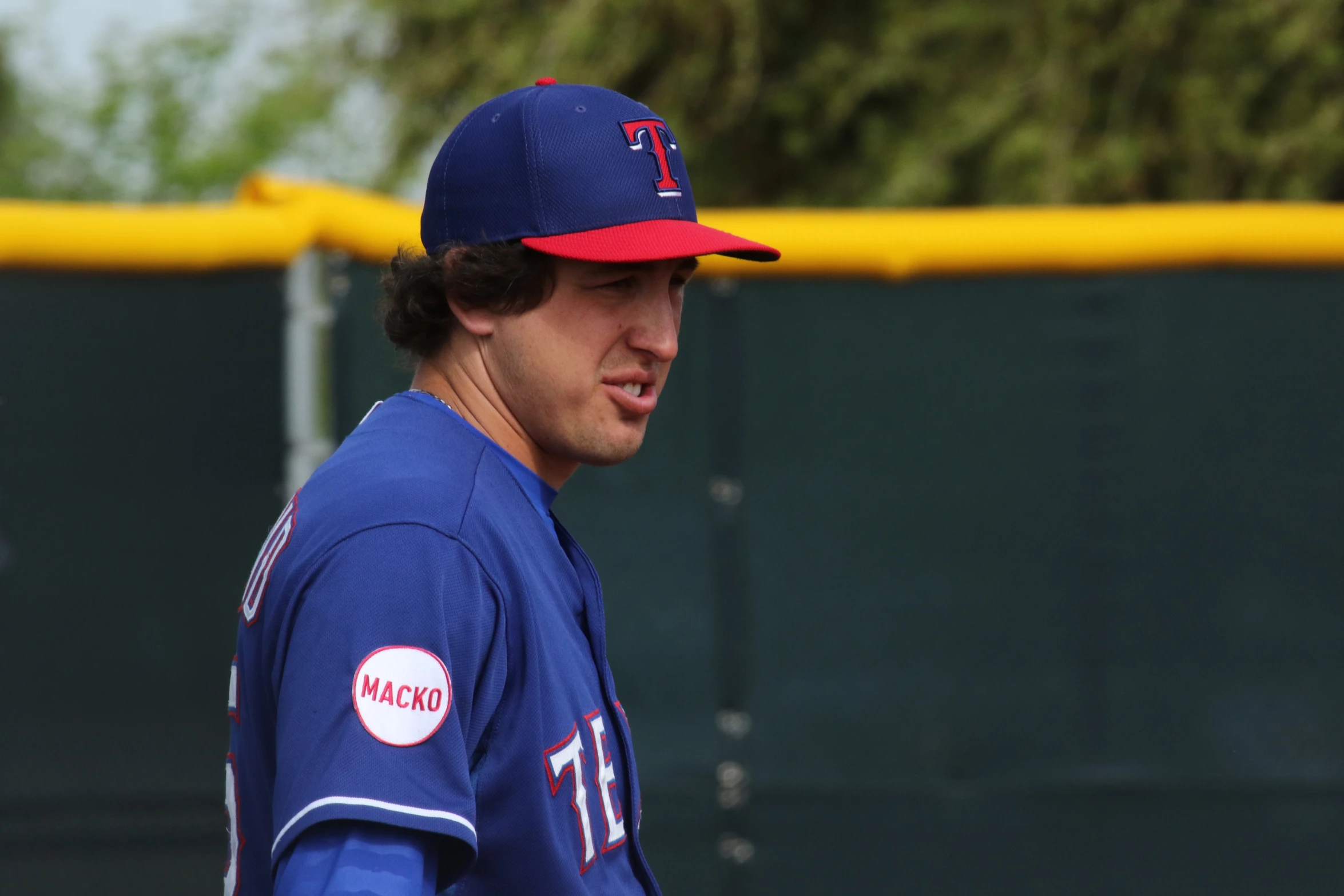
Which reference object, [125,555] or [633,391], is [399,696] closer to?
[633,391]

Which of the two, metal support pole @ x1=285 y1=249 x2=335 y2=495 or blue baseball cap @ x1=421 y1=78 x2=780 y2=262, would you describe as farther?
metal support pole @ x1=285 y1=249 x2=335 y2=495

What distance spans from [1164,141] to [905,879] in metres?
4.39

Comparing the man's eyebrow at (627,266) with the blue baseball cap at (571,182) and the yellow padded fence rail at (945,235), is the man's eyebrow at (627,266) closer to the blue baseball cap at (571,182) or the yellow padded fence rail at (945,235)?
the blue baseball cap at (571,182)

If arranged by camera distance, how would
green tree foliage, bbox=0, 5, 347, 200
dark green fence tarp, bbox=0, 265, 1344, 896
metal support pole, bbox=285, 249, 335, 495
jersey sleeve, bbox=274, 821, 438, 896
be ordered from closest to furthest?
jersey sleeve, bbox=274, 821, 438, 896, metal support pole, bbox=285, 249, 335, 495, dark green fence tarp, bbox=0, 265, 1344, 896, green tree foliage, bbox=0, 5, 347, 200

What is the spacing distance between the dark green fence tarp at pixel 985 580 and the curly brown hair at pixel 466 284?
1.98 m

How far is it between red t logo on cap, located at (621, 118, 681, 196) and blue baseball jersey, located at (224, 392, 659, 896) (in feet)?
1.23

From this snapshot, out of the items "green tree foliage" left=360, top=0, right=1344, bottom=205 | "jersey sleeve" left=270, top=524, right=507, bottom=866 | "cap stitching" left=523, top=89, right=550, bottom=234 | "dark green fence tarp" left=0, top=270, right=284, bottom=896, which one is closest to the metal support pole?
"dark green fence tarp" left=0, top=270, right=284, bottom=896

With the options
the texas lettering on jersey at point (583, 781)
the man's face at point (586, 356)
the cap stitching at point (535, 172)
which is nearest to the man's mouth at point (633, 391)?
the man's face at point (586, 356)

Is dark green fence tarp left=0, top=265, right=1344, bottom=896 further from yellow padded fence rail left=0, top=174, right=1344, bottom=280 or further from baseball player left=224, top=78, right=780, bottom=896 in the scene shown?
baseball player left=224, top=78, right=780, bottom=896

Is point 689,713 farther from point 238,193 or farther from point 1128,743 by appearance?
point 238,193

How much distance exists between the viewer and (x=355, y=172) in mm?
18297

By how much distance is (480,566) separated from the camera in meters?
1.34

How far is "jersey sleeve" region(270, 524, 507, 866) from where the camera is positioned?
122 centimetres

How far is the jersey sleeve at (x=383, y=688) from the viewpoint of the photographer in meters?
1.22
